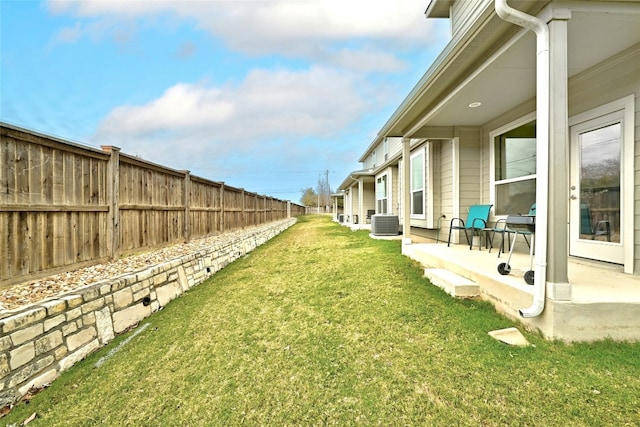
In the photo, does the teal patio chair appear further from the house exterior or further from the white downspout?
the white downspout

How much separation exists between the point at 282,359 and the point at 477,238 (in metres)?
4.29

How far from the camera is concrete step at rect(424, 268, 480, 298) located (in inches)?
126

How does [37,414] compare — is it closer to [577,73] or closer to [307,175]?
[577,73]

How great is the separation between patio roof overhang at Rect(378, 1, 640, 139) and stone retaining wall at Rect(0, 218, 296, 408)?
429 cm

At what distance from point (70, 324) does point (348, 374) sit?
2.34 meters

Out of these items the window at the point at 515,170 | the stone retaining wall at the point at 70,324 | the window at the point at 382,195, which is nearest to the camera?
the stone retaining wall at the point at 70,324

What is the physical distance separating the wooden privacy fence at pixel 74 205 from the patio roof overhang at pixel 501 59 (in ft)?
14.2

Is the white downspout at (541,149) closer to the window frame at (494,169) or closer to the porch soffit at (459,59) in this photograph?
the porch soffit at (459,59)

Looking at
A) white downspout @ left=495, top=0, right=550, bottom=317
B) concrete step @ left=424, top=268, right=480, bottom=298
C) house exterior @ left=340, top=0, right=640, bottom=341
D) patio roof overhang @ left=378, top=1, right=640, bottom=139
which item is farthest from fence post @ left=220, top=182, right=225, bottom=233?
white downspout @ left=495, top=0, right=550, bottom=317

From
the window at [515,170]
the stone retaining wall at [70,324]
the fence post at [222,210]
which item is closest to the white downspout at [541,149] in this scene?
the window at [515,170]

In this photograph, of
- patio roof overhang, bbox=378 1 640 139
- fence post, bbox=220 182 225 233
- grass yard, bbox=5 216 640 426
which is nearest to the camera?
grass yard, bbox=5 216 640 426

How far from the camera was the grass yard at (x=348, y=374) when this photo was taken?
68.7 inches

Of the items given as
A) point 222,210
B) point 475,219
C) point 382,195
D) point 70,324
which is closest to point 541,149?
point 475,219

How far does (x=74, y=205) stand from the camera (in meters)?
3.38
